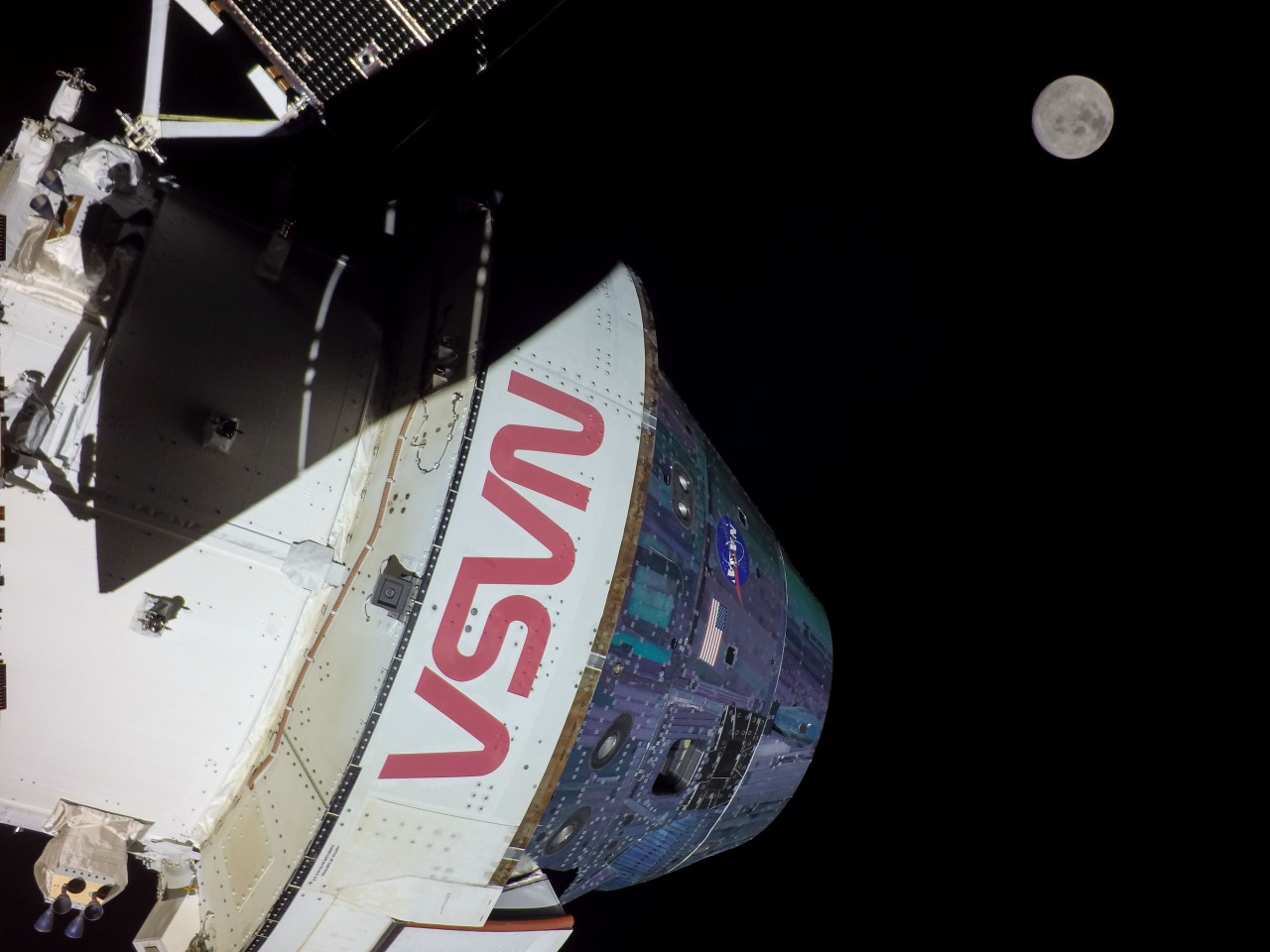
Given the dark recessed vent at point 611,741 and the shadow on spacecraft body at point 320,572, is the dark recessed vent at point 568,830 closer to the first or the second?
the shadow on spacecraft body at point 320,572

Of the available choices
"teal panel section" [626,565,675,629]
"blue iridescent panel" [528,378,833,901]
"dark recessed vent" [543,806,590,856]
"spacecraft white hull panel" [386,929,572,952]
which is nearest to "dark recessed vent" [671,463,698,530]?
"blue iridescent panel" [528,378,833,901]

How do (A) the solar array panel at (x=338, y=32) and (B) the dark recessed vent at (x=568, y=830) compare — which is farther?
(A) the solar array panel at (x=338, y=32)

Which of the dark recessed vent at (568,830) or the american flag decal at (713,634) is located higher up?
the american flag decal at (713,634)

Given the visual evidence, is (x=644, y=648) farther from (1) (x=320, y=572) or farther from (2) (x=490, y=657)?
(1) (x=320, y=572)

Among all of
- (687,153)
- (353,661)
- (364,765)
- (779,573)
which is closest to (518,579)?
(353,661)

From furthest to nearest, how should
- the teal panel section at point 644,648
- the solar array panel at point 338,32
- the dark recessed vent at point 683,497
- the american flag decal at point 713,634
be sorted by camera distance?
the solar array panel at point 338,32, the american flag decal at point 713,634, the dark recessed vent at point 683,497, the teal panel section at point 644,648

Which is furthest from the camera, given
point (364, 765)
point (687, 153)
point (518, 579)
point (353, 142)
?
point (687, 153)

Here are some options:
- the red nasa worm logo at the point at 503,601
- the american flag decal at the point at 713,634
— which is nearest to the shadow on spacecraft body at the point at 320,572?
the red nasa worm logo at the point at 503,601

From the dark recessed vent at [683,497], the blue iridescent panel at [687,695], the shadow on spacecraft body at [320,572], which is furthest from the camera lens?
the dark recessed vent at [683,497]

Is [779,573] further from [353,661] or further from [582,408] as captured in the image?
[353,661]
